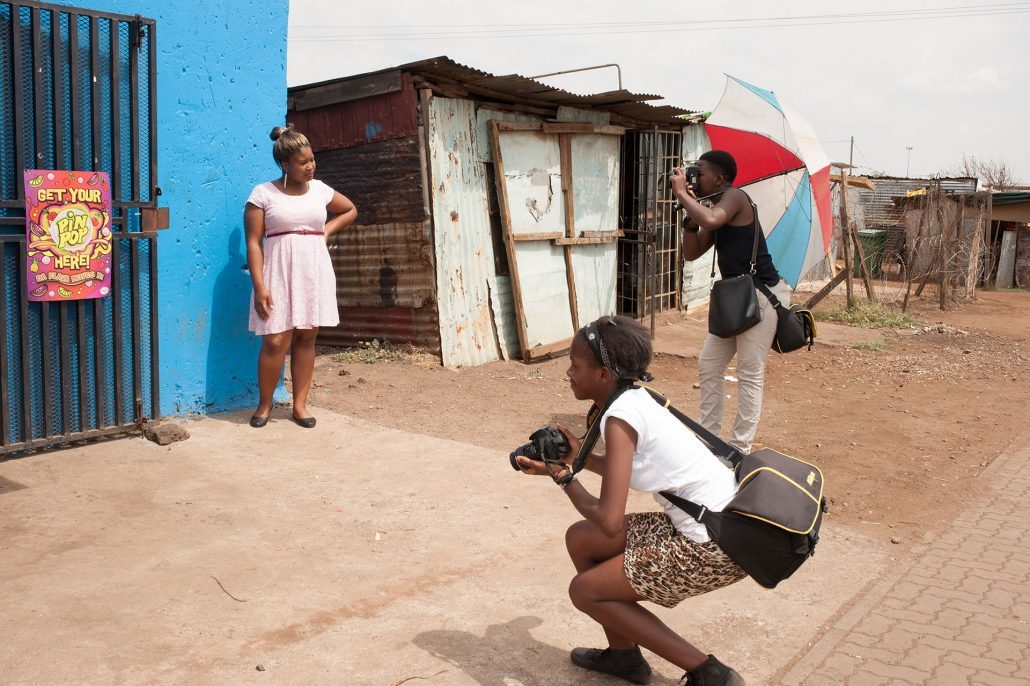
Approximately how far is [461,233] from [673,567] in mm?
6548

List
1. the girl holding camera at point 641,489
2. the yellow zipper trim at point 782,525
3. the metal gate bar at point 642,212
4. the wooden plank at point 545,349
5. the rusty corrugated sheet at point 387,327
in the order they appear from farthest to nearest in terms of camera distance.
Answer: the metal gate bar at point 642,212
the wooden plank at point 545,349
the rusty corrugated sheet at point 387,327
the girl holding camera at point 641,489
the yellow zipper trim at point 782,525

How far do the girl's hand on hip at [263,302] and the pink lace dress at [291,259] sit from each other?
34 mm

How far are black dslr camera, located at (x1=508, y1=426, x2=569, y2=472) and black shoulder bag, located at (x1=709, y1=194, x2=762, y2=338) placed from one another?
2616 millimetres

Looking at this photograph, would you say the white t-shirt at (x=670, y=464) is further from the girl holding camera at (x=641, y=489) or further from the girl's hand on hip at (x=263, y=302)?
the girl's hand on hip at (x=263, y=302)

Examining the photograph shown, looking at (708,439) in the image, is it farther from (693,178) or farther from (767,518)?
(693,178)

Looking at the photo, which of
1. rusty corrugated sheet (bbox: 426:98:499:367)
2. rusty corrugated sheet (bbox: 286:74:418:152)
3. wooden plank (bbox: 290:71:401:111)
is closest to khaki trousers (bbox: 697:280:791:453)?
rusty corrugated sheet (bbox: 426:98:499:367)

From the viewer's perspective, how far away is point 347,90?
8.98 m

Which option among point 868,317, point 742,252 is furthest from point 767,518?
point 868,317

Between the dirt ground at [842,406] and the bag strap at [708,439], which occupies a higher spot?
the bag strap at [708,439]

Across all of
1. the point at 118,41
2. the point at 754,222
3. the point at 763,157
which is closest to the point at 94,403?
the point at 118,41

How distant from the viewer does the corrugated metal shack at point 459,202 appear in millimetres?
8680

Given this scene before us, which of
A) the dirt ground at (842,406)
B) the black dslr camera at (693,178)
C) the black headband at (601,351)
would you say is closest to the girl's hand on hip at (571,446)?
the black headband at (601,351)

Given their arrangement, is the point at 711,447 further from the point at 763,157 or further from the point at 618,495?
the point at 763,157

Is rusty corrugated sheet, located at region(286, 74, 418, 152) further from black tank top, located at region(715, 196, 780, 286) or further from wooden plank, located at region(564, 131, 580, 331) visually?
black tank top, located at region(715, 196, 780, 286)
